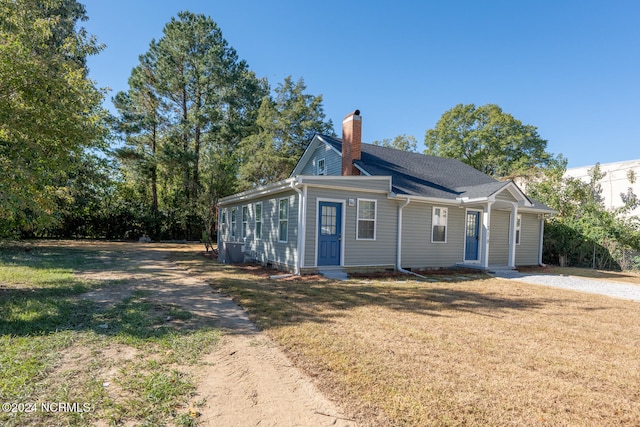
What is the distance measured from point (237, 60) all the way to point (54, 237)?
1897 centimetres

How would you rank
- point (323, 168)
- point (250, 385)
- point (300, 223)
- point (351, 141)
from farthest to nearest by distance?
1. point (323, 168)
2. point (351, 141)
3. point (300, 223)
4. point (250, 385)

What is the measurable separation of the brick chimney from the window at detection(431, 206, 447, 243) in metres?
3.23

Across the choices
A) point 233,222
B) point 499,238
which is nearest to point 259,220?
point 233,222

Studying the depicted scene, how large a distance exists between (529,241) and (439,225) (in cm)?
552

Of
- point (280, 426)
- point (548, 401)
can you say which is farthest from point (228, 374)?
point (548, 401)

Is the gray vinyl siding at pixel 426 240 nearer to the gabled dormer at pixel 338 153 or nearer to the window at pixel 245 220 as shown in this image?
the gabled dormer at pixel 338 153

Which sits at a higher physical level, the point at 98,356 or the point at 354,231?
the point at 354,231

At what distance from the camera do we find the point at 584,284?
9.55m

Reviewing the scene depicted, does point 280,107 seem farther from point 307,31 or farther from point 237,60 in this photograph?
point 307,31

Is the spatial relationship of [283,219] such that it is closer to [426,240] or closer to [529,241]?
[426,240]

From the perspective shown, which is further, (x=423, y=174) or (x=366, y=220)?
(x=423, y=174)

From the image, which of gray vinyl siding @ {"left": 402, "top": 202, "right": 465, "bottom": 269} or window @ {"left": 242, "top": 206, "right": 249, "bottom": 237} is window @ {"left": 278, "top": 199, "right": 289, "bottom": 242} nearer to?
window @ {"left": 242, "top": 206, "right": 249, "bottom": 237}

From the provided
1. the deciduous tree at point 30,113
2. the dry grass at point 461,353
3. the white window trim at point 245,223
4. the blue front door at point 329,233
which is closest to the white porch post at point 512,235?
the dry grass at point 461,353

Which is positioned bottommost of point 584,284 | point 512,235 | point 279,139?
point 584,284
